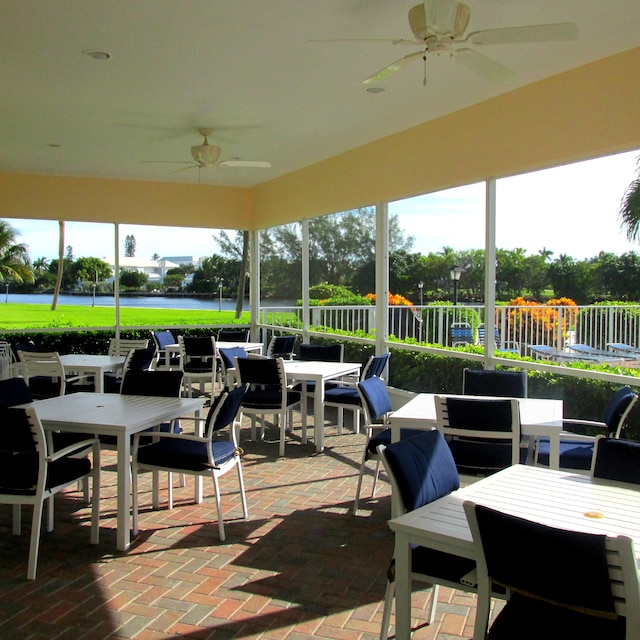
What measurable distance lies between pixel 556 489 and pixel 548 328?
136 inches

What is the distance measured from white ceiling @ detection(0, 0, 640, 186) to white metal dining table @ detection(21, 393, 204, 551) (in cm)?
257

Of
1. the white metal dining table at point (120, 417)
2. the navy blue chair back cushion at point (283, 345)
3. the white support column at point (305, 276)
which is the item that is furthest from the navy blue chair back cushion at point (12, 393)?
the white support column at point (305, 276)

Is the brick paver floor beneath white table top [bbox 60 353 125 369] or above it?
beneath

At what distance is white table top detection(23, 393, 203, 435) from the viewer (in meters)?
3.68

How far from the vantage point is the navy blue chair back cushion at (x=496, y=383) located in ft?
16.0

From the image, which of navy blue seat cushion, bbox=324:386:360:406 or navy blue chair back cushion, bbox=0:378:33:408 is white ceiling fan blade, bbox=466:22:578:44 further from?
navy blue chair back cushion, bbox=0:378:33:408

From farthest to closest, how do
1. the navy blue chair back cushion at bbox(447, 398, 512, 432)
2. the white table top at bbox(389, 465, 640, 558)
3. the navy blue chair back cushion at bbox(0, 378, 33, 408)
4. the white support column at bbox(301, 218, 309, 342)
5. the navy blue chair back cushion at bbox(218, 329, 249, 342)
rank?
the navy blue chair back cushion at bbox(218, 329, 249, 342) → the white support column at bbox(301, 218, 309, 342) → the navy blue chair back cushion at bbox(0, 378, 33, 408) → the navy blue chair back cushion at bbox(447, 398, 512, 432) → the white table top at bbox(389, 465, 640, 558)

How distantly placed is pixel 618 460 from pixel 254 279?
9.05 m

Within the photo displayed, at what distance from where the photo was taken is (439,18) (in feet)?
11.3

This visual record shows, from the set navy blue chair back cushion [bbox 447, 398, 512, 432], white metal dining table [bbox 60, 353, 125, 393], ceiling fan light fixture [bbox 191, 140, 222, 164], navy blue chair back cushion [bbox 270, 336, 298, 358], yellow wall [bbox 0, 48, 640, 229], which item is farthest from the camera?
navy blue chair back cushion [bbox 270, 336, 298, 358]

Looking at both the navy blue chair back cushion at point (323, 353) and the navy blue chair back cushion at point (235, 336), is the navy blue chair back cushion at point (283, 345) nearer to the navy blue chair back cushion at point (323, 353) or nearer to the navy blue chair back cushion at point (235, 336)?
the navy blue chair back cushion at point (323, 353)

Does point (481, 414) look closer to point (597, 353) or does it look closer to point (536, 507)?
point (536, 507)

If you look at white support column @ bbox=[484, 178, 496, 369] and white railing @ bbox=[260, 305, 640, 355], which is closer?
white railing @ bbox=[260, 305, 640, 355]

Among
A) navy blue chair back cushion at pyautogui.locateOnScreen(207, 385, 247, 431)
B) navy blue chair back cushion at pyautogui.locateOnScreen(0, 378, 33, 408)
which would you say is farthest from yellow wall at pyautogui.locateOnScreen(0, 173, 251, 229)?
navy blue chair back cushion at pyautogui.locateOnScreen(207, 385, 247, 431)
